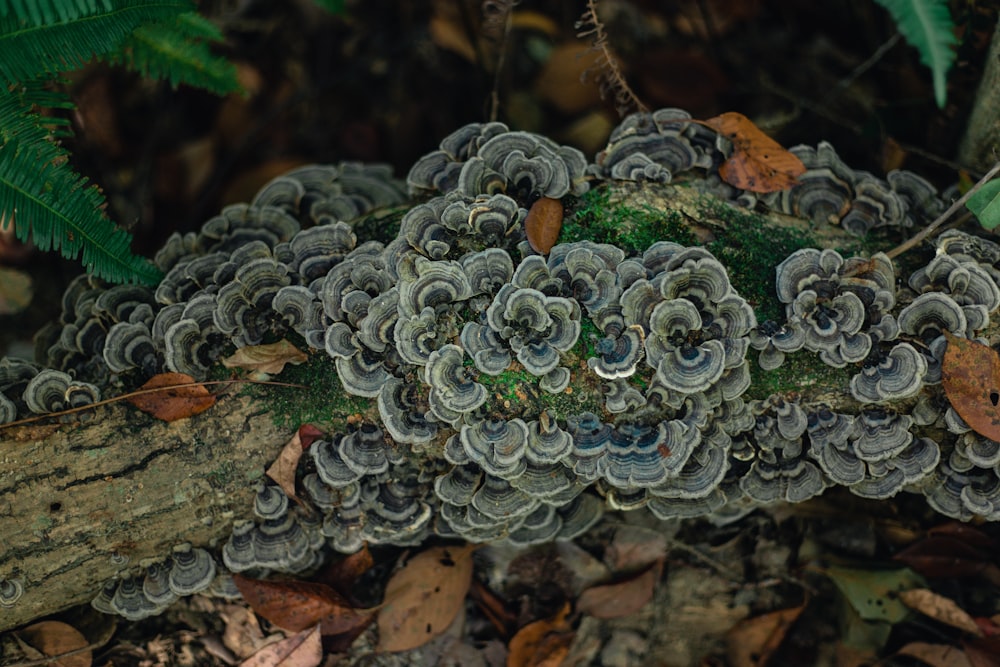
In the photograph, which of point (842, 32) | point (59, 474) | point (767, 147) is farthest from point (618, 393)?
point (842, 32)

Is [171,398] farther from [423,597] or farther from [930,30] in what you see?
[930,30]

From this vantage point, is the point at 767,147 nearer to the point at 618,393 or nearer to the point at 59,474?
the point at 618,393

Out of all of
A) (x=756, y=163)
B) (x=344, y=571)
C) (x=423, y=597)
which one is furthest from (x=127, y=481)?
(x=756, y=163)

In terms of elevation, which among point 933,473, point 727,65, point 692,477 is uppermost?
point 727,65

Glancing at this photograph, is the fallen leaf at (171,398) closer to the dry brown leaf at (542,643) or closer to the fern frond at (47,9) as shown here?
the fern frond at (47,9)

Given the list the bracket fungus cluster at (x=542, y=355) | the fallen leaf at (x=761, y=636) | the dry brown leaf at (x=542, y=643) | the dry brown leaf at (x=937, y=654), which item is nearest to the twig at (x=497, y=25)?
the bracket fungus cluster at (x=542, y=355)

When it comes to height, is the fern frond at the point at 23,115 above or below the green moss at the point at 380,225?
above

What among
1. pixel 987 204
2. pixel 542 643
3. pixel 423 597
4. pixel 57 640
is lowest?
pixel 542 643
